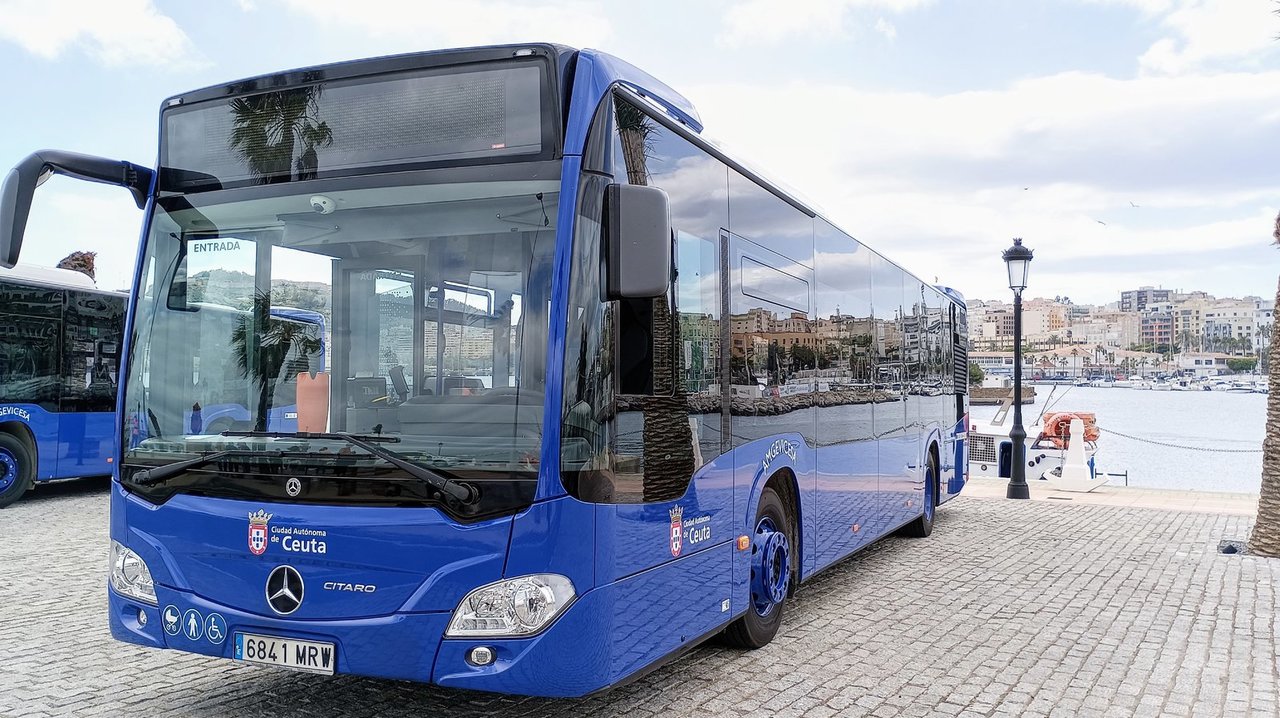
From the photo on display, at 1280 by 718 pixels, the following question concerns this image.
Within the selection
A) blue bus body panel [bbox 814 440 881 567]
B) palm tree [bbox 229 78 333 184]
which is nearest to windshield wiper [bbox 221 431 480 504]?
palm tree [bbox 229 78 333 184]

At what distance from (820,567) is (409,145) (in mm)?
4744

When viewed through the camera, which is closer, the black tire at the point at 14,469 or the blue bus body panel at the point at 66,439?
the black tire at the point at 14,469

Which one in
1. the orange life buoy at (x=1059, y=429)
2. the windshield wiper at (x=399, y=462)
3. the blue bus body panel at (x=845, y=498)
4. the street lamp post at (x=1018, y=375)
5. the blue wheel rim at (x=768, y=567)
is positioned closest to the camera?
the windshield wiper at (x=399, y=462)

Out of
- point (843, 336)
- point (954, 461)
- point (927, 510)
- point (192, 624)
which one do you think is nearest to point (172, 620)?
point (192, 624)

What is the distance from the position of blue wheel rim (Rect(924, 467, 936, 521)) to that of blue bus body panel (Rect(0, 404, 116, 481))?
1094cm

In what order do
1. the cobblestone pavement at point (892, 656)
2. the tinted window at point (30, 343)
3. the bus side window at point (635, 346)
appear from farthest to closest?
the tinted window at point (30, 343), the cobblestone pavement at point (892, 656), the bus side window at point (635, 346)

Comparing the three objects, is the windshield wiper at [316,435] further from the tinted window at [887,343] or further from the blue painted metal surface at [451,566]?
the tinted window at [887,343]

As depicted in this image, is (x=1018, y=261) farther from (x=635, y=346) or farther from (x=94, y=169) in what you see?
(x=94, y=169)

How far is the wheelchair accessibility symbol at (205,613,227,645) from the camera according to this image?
449cm

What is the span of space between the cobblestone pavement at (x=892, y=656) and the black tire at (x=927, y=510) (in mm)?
1052

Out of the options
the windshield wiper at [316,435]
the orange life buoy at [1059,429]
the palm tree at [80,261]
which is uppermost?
the palm tree at [80,261]

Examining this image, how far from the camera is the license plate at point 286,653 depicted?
14.1 ft

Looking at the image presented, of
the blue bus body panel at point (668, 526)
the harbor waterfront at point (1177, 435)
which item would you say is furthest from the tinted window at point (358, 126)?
the harbor waterfront at point (1177, 435)

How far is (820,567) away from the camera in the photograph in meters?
7.79
